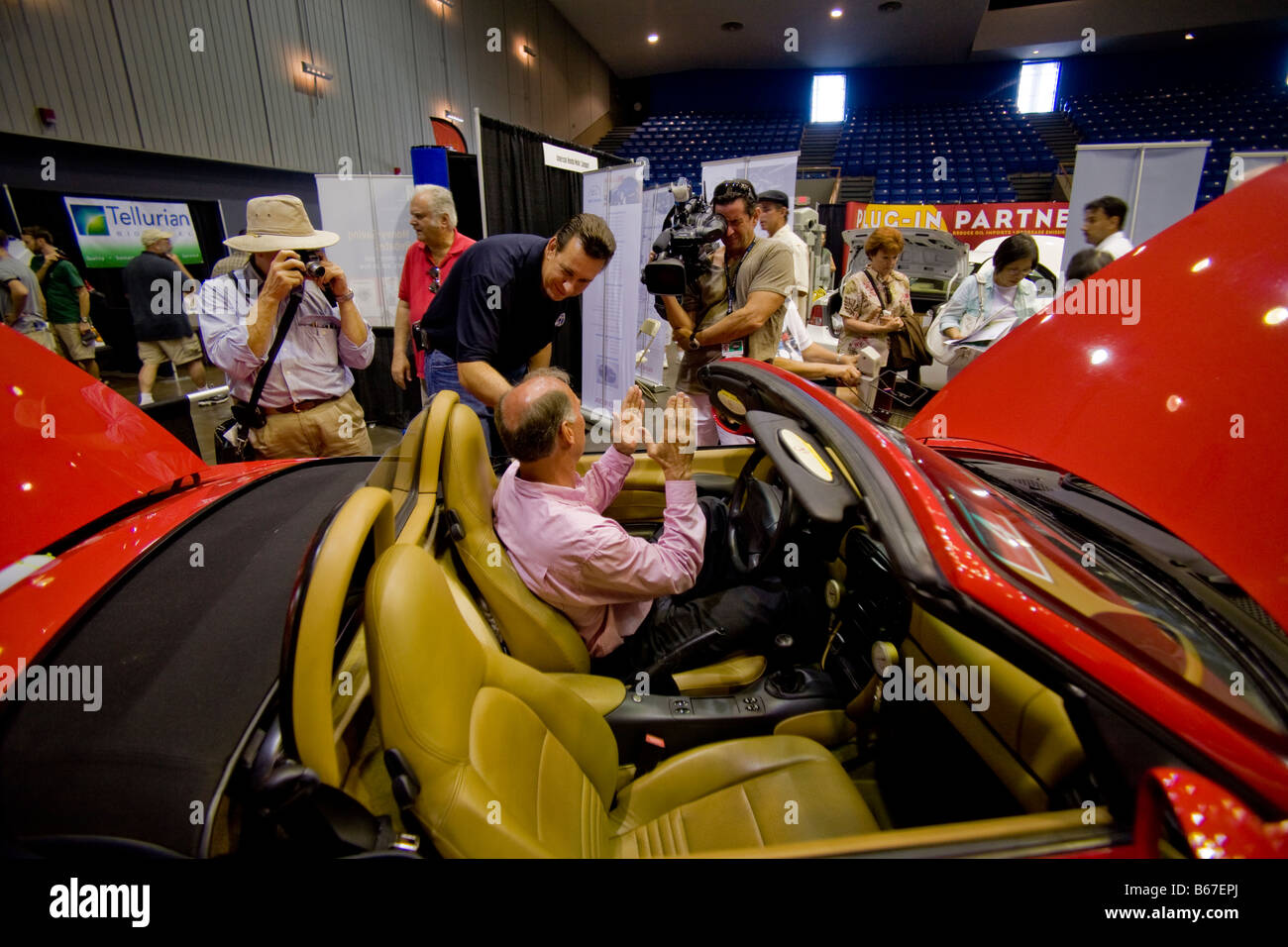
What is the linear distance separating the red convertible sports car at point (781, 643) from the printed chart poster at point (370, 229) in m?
4.82

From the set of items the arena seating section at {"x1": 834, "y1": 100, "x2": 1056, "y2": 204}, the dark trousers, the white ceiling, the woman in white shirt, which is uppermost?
the white ceiling

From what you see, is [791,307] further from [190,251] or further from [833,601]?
[190,251]

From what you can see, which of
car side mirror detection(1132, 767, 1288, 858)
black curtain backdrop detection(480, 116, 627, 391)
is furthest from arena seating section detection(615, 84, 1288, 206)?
car side mirror detection(1132, 767, 1288, 858)

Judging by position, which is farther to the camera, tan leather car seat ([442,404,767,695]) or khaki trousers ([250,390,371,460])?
khaki trousers ([250,390,371,460])

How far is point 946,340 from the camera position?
419 centimetres

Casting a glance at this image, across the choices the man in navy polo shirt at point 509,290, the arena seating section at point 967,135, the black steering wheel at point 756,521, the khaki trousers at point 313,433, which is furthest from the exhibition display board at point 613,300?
the arena seating section at point 967,135

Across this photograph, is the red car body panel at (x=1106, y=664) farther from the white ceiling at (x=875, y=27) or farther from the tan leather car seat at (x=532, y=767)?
the white ceiling at (x=875, y=27)

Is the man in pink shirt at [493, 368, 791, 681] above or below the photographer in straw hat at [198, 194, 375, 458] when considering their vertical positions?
below

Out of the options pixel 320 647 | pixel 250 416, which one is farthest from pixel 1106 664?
pixel 250 416

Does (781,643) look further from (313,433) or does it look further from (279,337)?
(279,337)

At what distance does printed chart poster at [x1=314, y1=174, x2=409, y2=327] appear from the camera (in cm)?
573

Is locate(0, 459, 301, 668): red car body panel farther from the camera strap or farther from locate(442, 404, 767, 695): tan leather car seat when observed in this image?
the camera strap

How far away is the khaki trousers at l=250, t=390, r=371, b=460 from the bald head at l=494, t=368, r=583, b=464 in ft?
3.61
